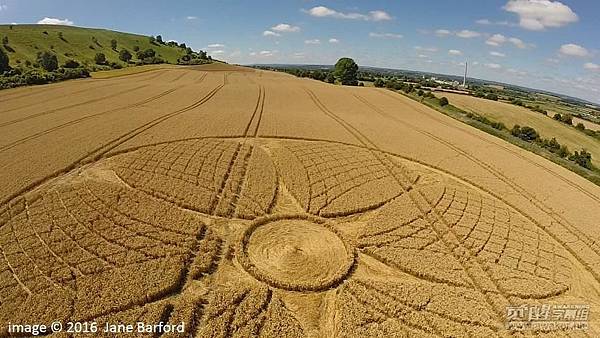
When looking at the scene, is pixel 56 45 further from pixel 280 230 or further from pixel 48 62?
pixel 280 230

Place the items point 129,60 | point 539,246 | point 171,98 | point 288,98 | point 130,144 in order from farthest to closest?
point 129,60 → point 288,98 → point 171,98 → point 130,144 → point 539,246

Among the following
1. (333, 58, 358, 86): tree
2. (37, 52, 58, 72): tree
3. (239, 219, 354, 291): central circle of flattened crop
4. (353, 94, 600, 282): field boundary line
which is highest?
(333, 58, 358, 86): tree

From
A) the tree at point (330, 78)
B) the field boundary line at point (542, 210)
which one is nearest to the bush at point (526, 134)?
the field boundary line at point (542, 210)

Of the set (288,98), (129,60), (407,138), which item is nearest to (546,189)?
(407,138)

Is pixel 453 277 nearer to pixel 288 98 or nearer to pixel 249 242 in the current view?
pixel 249 242

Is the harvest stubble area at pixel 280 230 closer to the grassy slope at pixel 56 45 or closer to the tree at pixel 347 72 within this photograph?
the tree at pixel 347 72

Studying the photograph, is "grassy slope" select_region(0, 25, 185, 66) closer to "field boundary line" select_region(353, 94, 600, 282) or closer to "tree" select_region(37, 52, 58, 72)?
"tree" select_region(37, 52, 58, 72)

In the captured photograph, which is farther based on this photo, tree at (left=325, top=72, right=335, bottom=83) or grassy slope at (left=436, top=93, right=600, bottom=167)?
tree at (left=325, top=72, right=335, bottom=83)

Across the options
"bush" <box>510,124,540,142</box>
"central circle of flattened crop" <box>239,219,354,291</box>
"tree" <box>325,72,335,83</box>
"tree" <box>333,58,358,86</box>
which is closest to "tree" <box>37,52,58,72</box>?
"tree" <box>325,72,335,83</box>
